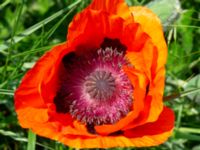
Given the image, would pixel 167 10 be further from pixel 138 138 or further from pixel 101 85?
pixel 138 138

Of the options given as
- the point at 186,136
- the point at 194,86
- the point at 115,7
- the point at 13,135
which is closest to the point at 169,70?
the point at 194,86

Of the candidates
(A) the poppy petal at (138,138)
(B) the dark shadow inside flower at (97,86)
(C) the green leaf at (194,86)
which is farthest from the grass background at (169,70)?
(A) the poppy petal at (138,138)

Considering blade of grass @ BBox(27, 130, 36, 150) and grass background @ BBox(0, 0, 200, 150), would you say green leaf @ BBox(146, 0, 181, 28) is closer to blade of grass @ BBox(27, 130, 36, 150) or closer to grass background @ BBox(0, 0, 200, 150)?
grass background @ BBox(0, 0, 200, 150)

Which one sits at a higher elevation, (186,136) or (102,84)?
(102,84)

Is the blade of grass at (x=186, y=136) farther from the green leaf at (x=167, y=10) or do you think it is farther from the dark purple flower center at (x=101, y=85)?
the green leaf at (x=167, y=10)

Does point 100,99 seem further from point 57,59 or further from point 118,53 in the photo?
point 57,59

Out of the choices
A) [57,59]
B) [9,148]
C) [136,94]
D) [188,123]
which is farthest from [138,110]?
[9,148]

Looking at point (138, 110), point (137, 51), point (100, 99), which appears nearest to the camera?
point (138, 110)

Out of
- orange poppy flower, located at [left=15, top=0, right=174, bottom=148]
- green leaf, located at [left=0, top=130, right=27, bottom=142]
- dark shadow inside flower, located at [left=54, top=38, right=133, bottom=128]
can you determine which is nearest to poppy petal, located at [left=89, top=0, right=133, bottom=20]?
orange poppy flower, located at [left=15, top=0, right=174, bottom=148]
